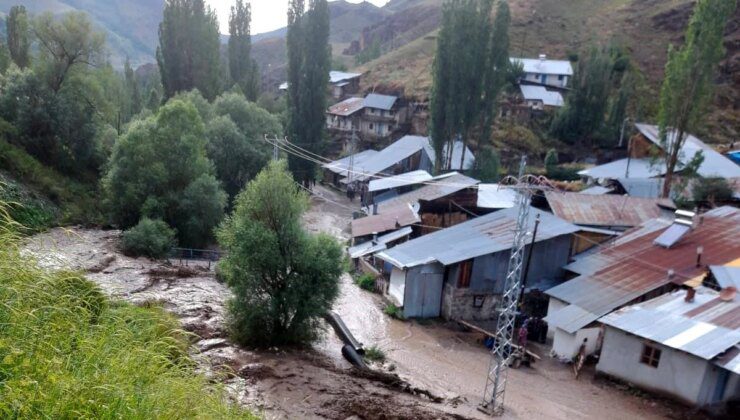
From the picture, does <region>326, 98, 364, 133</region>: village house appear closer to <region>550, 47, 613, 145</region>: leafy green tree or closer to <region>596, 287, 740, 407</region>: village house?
<region>550, 47, 613, 145</region>: leafy green tree

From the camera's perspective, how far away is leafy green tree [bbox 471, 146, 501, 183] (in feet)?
125

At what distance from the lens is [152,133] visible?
2430cm

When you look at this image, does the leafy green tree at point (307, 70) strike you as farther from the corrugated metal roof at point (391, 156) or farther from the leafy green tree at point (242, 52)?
the leafy green tree at point (242, 52)

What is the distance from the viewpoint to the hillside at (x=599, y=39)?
179 ft

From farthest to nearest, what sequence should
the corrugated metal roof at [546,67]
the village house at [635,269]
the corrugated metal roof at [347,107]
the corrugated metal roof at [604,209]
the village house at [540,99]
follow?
the corrugated metal roof at [546,67] → the corrugated metal roof at [347,107] → the village house at [540,99] → the corrugated metal roof at [604,209] → the village house at [635,269]

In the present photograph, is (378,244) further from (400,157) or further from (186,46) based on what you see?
(186,46)

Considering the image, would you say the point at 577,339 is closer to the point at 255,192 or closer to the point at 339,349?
the point at 339,349

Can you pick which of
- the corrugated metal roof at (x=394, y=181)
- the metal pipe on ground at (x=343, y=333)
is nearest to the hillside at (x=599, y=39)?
the corrugated metal roof at (x=394, y=181)

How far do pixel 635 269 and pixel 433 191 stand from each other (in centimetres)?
1201

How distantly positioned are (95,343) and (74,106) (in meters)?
26.4

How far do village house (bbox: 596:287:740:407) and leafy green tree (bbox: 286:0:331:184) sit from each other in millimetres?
27121

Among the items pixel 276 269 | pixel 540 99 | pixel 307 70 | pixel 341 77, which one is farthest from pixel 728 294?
pixel 341 77

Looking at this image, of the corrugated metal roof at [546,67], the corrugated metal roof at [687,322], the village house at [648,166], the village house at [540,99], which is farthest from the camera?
the corrugated metal roof at [546,67]

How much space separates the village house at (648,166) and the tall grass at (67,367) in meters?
32.6
